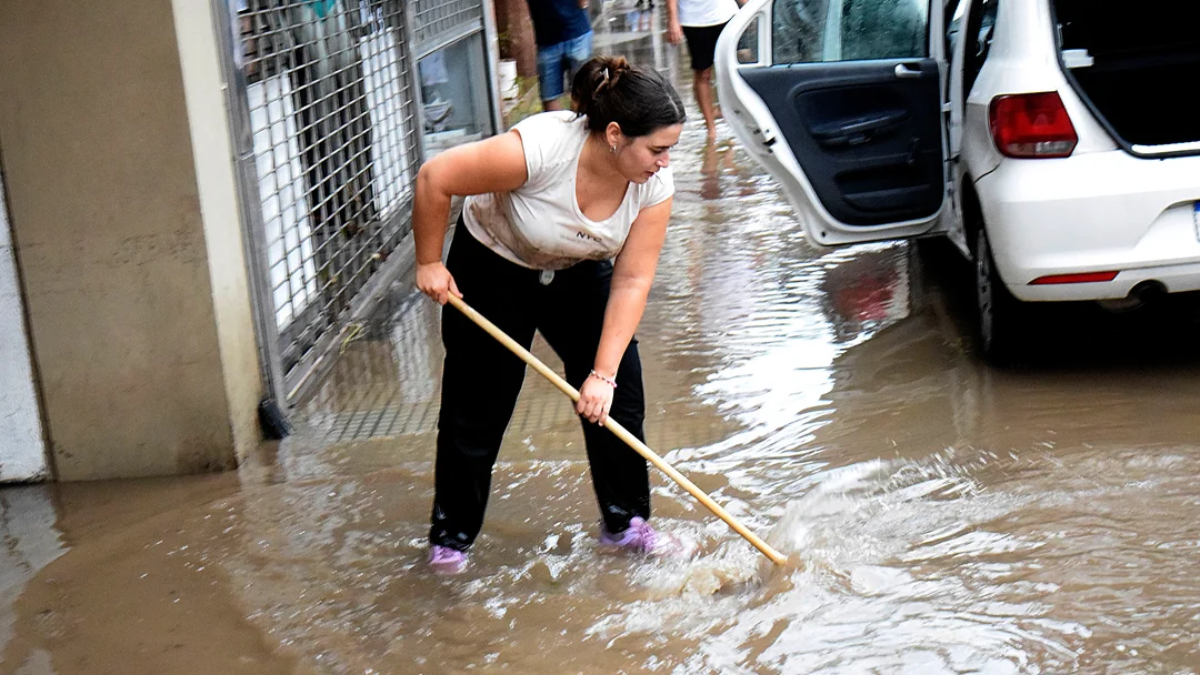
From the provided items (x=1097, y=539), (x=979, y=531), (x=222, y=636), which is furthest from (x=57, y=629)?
(x=1097, y=539)

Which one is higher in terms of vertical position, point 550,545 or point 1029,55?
point 1029,55

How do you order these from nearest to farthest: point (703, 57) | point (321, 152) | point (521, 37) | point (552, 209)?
point (552, 209), point (321, 152), point (703, 57), point (521, 37)

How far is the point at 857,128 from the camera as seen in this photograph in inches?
239

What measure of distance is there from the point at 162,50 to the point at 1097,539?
335 centimetres

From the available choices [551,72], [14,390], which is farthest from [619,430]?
[551,72]

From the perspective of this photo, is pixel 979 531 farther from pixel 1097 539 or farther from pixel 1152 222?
pixel 1152 222

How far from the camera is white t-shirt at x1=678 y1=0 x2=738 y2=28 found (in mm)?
11164

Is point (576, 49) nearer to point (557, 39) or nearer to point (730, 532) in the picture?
point (557, 39)

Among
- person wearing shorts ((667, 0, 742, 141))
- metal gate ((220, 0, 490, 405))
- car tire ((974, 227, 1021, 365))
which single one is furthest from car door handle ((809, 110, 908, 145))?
person wearing shorts ((667, 0, 742, 141))

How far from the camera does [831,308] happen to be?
255 inches

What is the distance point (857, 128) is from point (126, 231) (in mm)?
3109

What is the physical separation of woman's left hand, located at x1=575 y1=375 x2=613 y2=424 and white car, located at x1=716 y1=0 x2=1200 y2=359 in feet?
6.19

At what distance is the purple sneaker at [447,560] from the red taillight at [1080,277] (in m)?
2.29

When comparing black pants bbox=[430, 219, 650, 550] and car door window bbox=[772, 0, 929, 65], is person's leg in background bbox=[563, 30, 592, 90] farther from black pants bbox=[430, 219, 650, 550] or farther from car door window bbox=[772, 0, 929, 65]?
black pants bbox=[430, 219, 650, 550]
